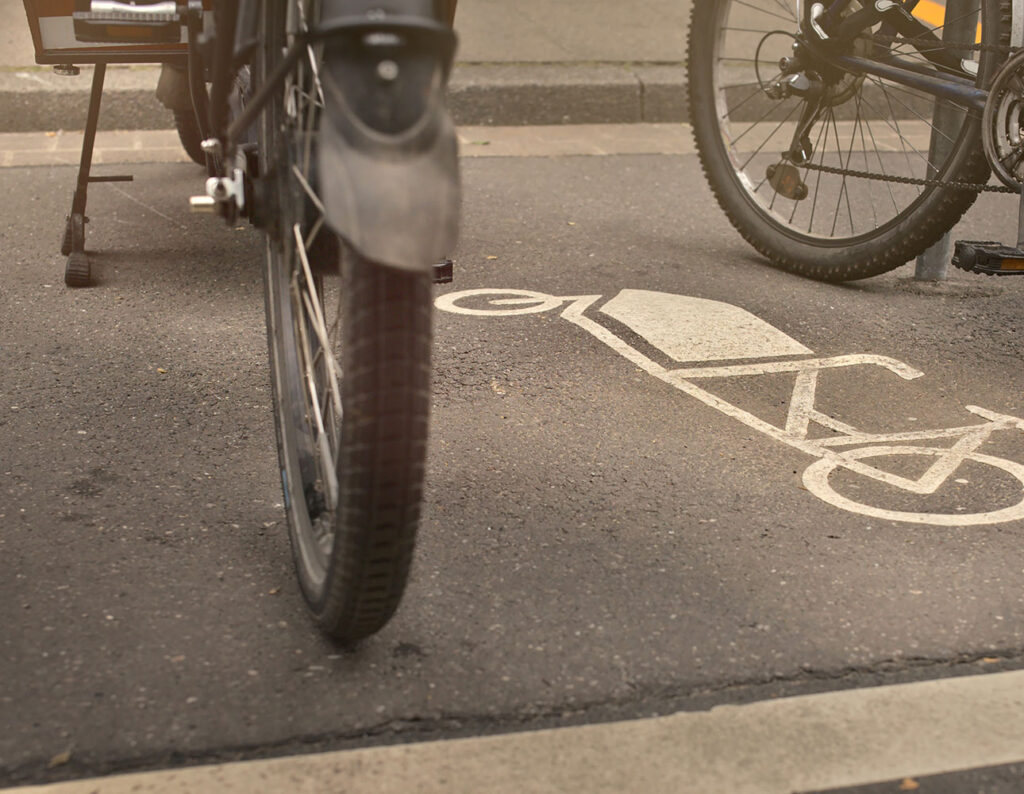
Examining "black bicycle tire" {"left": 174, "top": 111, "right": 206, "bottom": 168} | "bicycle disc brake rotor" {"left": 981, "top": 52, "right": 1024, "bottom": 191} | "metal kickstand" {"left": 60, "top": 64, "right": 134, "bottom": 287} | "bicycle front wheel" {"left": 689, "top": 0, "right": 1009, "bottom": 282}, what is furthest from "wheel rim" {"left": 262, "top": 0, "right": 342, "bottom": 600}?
"black bicycle tire" {"left": 174, "top": 111, "right": 206, "bottom": 168}

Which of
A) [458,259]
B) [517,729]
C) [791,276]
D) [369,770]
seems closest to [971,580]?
[517,729]

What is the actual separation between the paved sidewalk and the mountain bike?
4.04m

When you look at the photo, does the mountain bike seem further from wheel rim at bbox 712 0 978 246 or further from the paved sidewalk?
the paved sidewalk

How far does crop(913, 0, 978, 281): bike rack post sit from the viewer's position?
371 centimetres

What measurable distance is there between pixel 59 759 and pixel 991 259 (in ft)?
8.68


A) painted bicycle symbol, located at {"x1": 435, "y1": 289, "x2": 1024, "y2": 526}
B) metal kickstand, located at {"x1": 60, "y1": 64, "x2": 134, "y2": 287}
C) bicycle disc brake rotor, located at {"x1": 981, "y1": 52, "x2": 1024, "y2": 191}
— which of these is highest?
bicycle disc brake rotor, located at {"x1": 981, "y1": 52, "x2": 1024, "y2": 191}

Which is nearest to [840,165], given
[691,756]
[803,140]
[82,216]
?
[803,140]

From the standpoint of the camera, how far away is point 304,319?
90.2 inches

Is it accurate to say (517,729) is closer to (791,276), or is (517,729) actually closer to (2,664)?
(2,664)

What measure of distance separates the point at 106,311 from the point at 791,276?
2.22 meters

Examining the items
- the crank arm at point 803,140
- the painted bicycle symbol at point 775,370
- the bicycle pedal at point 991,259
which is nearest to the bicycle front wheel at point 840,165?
the crank arm at point 803,140

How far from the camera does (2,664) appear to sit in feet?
6.76

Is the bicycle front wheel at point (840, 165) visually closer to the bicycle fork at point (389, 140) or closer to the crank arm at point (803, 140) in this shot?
the crank arm at point (803, 140)

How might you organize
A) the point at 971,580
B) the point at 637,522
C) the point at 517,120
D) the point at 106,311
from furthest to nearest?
the point at 517,120
the point at 106,311
the point at 637,522
the point at 971,580
